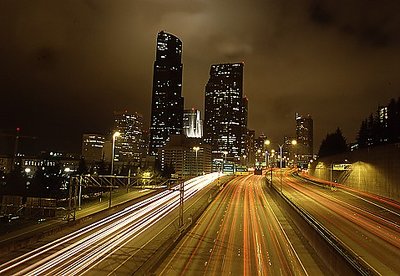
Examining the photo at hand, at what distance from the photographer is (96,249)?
26.7 meters

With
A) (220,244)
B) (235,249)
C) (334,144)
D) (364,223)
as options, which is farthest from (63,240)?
(334,144)

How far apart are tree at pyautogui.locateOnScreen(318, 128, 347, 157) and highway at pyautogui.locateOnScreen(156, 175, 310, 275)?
95.8m

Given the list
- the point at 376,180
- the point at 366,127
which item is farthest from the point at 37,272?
the point at 366,127

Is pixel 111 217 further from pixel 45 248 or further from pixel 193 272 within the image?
pixel 193 272

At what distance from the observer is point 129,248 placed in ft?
90.3

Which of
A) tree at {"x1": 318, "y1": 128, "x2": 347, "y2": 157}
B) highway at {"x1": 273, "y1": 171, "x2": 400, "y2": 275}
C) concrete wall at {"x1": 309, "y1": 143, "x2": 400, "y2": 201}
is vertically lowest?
highway at {"x1": 273, "y1": 171, "x2": 400, "y2": 275}

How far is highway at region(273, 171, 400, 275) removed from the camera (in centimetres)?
2388

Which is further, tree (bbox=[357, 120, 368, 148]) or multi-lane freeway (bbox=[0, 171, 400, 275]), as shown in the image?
tree (bbox=[357, 120, 368, 148])

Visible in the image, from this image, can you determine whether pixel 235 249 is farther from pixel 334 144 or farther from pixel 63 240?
pixel 334 144

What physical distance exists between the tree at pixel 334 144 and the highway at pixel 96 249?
102 metres

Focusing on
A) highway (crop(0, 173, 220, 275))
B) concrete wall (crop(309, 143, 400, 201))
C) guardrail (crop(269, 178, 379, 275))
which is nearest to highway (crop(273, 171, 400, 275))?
guardrail (crop(269, 178, 379, 275))

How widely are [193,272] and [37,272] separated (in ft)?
28.4

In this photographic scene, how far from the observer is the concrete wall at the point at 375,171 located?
52.3 m

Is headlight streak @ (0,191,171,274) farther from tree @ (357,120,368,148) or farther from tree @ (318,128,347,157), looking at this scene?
tree @ (318,128,347,157)
